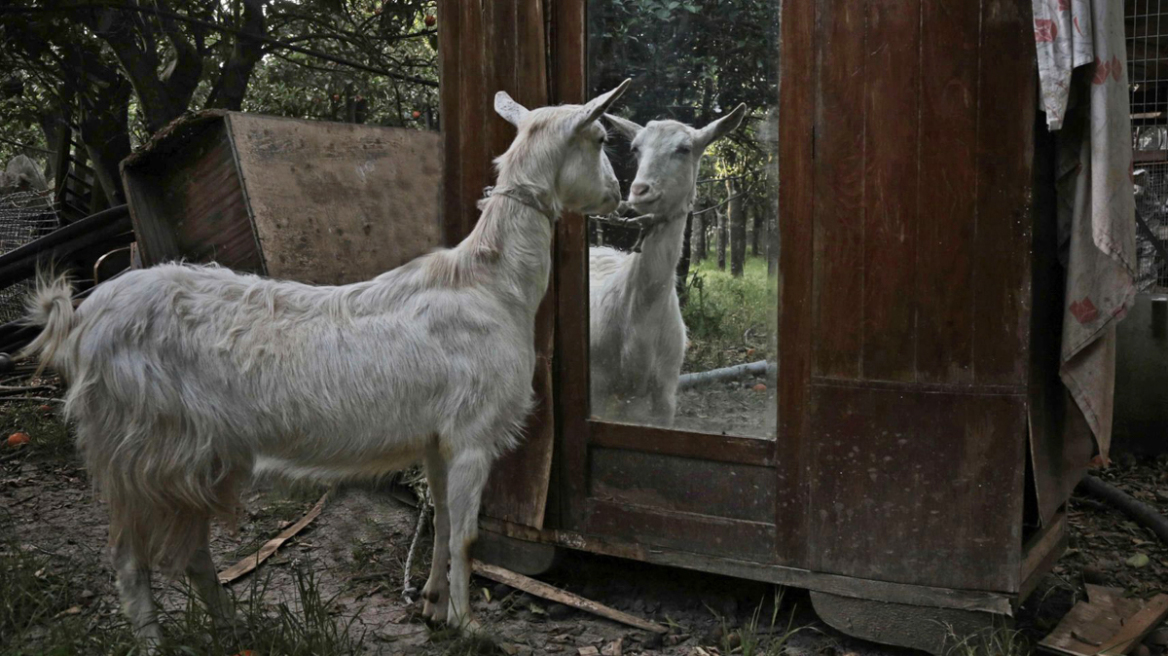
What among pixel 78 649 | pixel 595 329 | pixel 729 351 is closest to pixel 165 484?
pixel 78 649

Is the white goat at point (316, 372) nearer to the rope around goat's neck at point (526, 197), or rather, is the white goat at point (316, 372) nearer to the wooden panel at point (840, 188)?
the rope around goat's neck at point (526, 197)

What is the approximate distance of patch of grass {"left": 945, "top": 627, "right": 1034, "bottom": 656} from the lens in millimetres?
3277

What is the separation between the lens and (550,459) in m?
4.17

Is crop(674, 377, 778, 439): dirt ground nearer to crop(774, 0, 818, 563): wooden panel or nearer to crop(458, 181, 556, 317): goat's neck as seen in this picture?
crop(774, 0, 818, 563): wooden panel

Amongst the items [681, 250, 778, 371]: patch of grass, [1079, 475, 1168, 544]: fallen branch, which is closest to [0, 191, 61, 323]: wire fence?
[681, 250, 778, 371]: patch of grass

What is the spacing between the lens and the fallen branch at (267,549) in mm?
4391

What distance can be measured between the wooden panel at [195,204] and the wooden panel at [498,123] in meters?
1.30

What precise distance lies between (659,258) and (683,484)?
3.25 feet

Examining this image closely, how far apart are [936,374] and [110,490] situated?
9.57 ft

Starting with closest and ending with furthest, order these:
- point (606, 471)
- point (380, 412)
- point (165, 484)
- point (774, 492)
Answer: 1. point (165, 484)
2. point (380, 412)
3. point (774, 492)
4. point (606, 471)

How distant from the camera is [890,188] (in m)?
3.40

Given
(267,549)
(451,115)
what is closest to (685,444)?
(451,115)

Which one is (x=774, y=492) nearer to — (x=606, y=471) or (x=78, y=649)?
(x=606, y=471)

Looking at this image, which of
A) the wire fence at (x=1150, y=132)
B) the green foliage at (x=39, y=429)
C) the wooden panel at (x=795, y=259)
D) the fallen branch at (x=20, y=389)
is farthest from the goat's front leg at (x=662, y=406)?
the fallen branch at (x=20, y=389)
